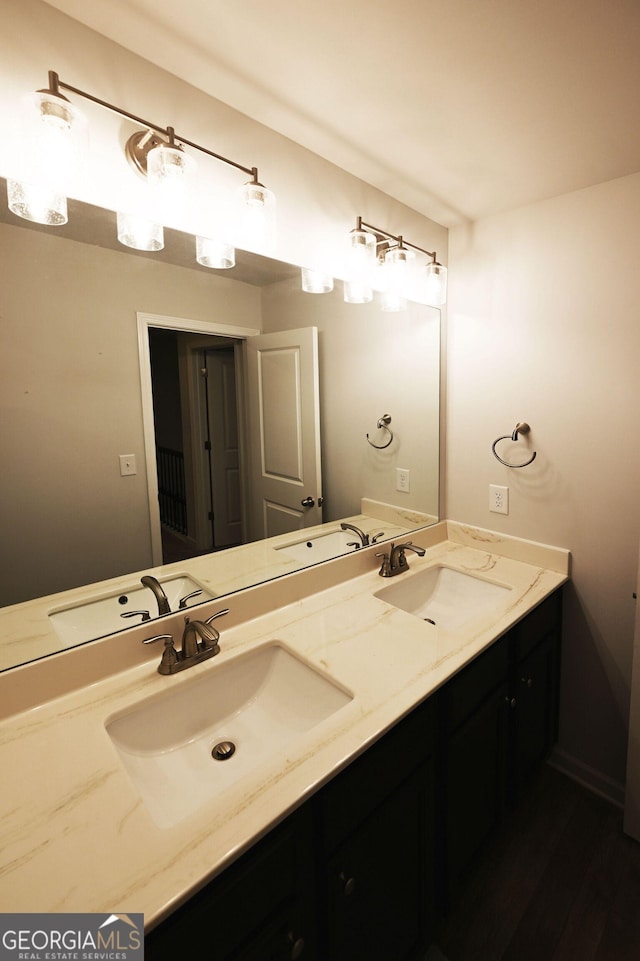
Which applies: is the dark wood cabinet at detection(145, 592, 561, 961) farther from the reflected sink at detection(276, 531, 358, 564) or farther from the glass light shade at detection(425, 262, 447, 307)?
the glass light shade at detection(425, 262, 447, 307)

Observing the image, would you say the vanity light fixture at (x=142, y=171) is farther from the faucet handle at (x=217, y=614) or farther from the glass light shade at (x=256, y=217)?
the faucet handle at (x=217, y=614)

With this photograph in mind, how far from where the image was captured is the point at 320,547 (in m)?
1.60

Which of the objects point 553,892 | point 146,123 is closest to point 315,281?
point 146,123

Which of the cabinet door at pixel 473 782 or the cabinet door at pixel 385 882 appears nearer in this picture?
the cabinet door at pixel 385 882

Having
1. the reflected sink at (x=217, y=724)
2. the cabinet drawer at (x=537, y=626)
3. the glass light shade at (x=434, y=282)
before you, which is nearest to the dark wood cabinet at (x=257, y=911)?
the reflected sink at (x=217, y=724)

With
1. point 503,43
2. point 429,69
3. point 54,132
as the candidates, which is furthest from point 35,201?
point 503,43

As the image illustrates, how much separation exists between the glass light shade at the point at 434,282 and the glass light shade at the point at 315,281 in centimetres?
50

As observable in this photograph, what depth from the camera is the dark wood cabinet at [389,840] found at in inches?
28.2

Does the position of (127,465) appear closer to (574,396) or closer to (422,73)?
(422,73)

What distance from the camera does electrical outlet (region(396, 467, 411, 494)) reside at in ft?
6.19

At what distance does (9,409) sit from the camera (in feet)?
3.10

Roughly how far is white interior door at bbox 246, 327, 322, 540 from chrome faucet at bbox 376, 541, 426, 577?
31 centimetres

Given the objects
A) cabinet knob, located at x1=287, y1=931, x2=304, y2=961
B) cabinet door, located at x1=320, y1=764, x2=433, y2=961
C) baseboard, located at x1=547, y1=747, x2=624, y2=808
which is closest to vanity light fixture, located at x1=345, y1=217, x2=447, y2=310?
cabinet door, located at x1=320, y1=764, x2=433, y2=961

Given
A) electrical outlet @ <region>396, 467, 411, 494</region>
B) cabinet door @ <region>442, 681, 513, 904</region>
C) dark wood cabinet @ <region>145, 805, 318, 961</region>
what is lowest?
cabinet door @ <region>442, 681, 513, 904</region>
